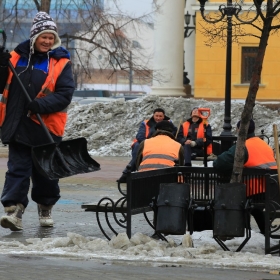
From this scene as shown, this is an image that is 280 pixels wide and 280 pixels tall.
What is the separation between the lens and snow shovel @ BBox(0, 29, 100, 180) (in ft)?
32.8

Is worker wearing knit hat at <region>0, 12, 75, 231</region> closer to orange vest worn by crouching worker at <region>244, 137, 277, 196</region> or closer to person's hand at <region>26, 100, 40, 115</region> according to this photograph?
person's hand at <region>26, 100, 40, 115</region>

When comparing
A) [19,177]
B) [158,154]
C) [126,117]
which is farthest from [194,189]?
[126,117]

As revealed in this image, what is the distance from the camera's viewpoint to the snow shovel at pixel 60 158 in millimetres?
9984

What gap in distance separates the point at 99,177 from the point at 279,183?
10662 millimetres

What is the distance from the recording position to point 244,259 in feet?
27.9

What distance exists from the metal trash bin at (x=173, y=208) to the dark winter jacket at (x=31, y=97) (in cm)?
153

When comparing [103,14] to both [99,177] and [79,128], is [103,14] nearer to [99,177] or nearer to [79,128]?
[79,128]

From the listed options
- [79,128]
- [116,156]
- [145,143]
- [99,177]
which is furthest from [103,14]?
[145,143]

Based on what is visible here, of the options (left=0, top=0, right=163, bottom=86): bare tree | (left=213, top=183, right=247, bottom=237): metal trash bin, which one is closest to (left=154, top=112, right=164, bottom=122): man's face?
(left=213, top=183, right=247, bottom=237): metal trash bin

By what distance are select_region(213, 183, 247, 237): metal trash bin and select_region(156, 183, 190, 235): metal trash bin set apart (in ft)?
0.89

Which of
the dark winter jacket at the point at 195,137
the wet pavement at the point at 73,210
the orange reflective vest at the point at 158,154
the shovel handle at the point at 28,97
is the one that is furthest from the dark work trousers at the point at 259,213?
the dark winter jacket at the point at 195,137

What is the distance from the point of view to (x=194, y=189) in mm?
10133

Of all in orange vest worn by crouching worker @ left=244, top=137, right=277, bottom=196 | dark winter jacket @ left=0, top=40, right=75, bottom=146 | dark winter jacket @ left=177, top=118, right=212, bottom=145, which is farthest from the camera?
dark winter jacket @ left=177, top=118, right=212, bottom=145

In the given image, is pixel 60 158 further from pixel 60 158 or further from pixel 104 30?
pixel 104 30
